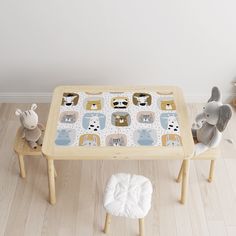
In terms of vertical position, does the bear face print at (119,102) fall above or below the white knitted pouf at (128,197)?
above

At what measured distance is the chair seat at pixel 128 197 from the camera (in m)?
1.87

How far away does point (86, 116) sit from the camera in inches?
83.7

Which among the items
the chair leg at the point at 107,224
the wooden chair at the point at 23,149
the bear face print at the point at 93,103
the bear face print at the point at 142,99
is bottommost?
the chair leg at the point at 107,224

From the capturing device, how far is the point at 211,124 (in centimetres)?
210

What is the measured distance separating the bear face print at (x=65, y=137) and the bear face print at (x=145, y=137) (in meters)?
0.31

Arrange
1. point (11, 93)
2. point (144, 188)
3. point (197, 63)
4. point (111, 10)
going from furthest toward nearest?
point (11, 93) → point (197, 63) → point (111, 10) → point (144, 188)

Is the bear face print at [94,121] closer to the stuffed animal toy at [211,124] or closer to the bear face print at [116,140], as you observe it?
the bear face print at [116,140]

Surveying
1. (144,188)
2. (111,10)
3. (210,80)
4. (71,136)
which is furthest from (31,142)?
(210,80)

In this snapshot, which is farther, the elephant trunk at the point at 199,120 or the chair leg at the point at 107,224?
the elephant trunk at the point at 199,120

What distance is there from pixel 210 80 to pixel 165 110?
2.43ft

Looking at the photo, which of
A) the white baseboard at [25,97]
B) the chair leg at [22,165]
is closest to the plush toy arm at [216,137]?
the chair leg at [22,165]

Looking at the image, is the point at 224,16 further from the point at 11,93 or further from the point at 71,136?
the point at 11,93

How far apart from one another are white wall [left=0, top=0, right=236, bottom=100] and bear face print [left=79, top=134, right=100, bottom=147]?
2.51 feet

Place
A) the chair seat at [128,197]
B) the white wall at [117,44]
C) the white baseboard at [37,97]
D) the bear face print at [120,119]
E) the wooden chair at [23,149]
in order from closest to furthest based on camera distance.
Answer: the chair seat at [128,197] < the bear face print at [120,119] < the wooden chair at [23,149] < the white wall at [117,44] < the white baseboard at [37,97]
